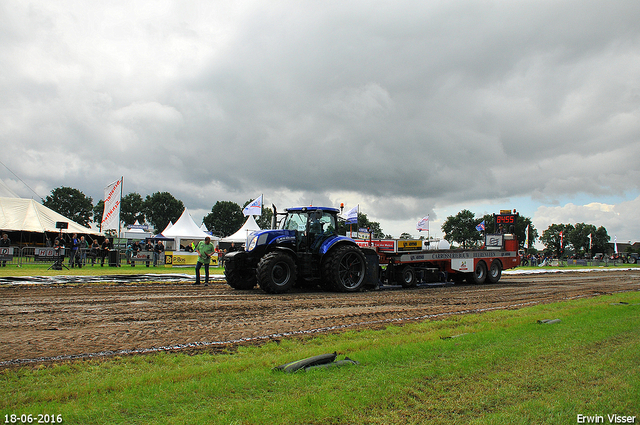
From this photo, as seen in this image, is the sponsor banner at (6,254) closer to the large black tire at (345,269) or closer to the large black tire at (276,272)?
the large black tire at (276,272)

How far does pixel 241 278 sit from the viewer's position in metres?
13.2

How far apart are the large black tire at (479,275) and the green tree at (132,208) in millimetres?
101040

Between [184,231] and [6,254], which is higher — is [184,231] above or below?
above

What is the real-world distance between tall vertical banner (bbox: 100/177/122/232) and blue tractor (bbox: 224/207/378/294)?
16.1 meters

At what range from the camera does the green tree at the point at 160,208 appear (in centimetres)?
10869

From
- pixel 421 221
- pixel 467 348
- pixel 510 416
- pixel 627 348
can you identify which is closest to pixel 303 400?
pixel 510 416

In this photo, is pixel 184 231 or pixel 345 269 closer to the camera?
pixel 345 269

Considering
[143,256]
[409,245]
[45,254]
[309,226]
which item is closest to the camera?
[309,226]

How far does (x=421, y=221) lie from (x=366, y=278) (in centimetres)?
1490

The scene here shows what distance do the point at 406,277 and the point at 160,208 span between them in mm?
102979

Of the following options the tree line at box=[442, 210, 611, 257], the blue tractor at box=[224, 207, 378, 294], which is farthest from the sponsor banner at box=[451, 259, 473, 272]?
the tree line at box=[442, 210, 611, 257]

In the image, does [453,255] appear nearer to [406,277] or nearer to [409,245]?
[409,245]

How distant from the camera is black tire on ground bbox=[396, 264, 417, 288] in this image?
1586 cm

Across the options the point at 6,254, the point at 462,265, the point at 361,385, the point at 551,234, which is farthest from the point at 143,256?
the point at 551,234
